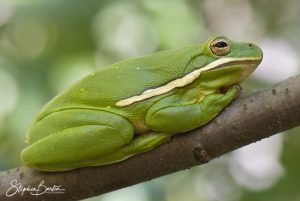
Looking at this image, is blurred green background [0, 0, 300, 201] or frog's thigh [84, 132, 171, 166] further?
blurred green background [0, 0, 300, 201]

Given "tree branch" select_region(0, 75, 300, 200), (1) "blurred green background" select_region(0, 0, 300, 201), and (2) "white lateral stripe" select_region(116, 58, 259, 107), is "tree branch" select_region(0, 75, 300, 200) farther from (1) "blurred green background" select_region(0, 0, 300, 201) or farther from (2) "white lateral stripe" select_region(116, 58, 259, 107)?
(1) "blurred green background" select_region(0, 0, 300, 201)

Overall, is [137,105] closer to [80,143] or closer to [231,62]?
[80,143]

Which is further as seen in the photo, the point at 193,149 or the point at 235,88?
the point at 235,88

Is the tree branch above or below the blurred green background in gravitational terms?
below

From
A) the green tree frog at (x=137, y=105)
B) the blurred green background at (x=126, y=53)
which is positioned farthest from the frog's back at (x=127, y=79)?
the blurred green background at (x=126, y=53)

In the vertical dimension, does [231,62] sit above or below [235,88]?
above

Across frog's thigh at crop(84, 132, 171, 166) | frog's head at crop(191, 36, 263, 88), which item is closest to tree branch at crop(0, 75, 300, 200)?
Answer: frog's thigh at crop(84, 132, 171, 166)

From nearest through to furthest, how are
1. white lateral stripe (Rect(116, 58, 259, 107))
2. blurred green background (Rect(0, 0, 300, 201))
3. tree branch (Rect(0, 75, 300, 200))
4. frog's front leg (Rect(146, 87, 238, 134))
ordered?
tree branch (Rect(0, 75, 300, 200)) < frog's front leg (Rect(146, 87, 238, 134)) < white lateral stripe (Rect(116, 58, 259, 107)) < blurred green background (Rect(0, 0, 300, 201))

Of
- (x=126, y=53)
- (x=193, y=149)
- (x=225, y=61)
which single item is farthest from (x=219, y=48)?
(x=126, y=53)
